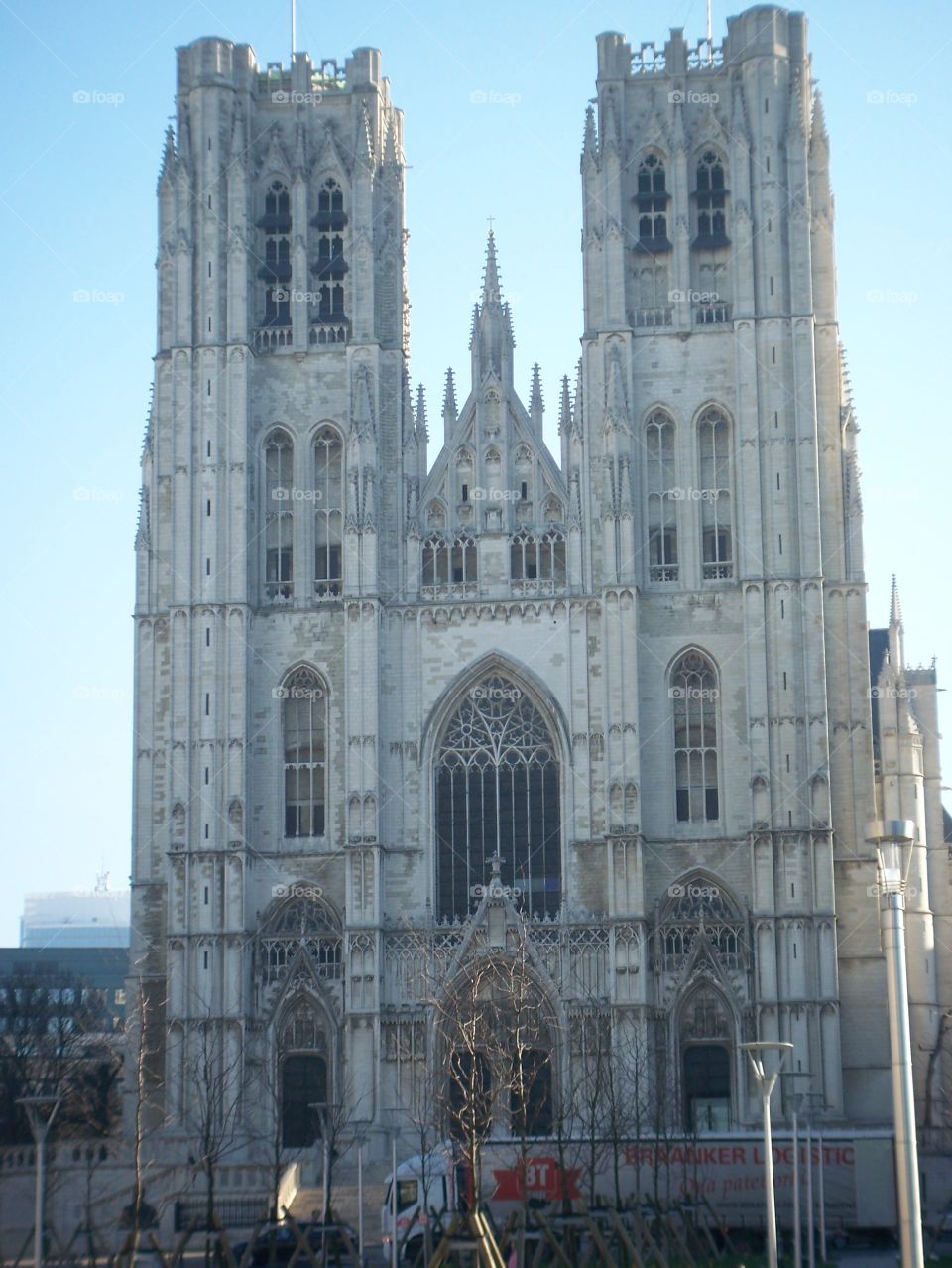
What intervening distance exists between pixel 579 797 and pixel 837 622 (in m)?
8.47

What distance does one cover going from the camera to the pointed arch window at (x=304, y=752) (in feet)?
198

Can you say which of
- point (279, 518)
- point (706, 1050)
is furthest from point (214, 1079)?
point (279, 518)

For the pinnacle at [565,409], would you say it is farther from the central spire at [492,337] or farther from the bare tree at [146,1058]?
the bare tree at [146,1058]

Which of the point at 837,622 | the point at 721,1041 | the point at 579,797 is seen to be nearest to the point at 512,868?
the point at 579,797

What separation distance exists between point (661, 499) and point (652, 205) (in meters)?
8.79

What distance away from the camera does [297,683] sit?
61062mm

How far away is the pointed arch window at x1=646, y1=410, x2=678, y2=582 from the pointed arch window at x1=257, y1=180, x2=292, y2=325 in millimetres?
11145

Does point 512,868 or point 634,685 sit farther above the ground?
point 634,685

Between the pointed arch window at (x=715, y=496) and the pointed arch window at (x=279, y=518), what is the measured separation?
37.8ft

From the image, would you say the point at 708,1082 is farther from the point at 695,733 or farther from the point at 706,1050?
the point at 695,733

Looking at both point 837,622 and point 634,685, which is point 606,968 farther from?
point 837,622

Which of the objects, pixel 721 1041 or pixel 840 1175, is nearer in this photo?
pixel 840 1175

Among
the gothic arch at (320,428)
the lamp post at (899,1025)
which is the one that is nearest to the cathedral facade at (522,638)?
the gothic arch at (320,428)

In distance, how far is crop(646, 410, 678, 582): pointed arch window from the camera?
2378 inches
